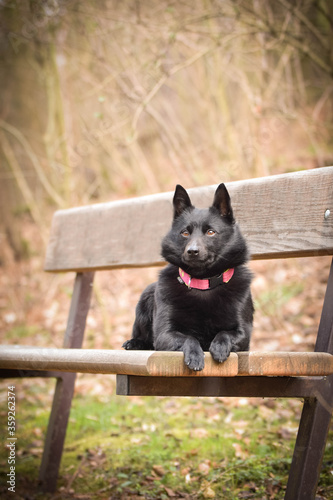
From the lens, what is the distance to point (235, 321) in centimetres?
222

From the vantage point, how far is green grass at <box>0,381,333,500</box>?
9.11 ft

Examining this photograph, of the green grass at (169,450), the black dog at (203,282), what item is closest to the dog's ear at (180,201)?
the black dog at (203,282)

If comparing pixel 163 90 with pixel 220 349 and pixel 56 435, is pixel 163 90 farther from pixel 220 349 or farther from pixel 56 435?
pixel 220 349

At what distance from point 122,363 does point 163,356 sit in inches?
6.2

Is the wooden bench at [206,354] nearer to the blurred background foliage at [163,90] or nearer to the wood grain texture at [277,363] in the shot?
the wood grain texture at [277,363]

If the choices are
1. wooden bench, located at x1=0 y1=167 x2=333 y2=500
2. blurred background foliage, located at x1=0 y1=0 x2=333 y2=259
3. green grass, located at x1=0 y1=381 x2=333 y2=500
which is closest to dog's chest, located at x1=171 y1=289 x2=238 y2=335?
wooden bench, located at x1=0 y1=167 x2=333 y2=500

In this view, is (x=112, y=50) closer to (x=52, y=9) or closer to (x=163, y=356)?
(x=52, y=9)

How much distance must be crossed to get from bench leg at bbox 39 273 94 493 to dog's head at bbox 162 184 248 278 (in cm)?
109

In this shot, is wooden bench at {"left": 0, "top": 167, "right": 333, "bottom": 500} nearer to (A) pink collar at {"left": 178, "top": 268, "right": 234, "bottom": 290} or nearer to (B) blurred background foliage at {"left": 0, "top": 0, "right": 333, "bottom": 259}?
(A) pink collar at {"left": 178, "top": 268, "right": 234, "bottom": 290}

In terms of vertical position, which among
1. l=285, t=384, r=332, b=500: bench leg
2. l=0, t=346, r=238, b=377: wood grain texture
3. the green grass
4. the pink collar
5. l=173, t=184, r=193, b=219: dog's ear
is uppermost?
l=173, t=184, r=193, b=219: dog's ear

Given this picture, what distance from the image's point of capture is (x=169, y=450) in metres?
3.33

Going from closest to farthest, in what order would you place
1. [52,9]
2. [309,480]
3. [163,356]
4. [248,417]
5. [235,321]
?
[163,356]
[309,480]
[235,321]
[248,417]
[52,9]

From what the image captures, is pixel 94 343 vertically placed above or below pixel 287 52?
below

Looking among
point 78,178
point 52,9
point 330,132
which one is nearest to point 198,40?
point 52,9
